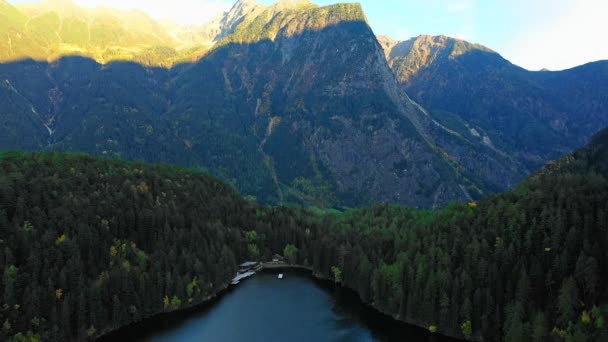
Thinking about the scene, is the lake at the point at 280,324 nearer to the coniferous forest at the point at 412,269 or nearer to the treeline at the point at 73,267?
the coniferous forest at the point at 412,269

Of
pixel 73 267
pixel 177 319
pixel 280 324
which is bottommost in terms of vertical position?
pixel 280 324

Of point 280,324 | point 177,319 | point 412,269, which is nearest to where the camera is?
point 280,324

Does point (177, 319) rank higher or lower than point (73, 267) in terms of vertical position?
lower

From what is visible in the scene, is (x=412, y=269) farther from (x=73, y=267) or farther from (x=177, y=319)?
(x=73, y=267)

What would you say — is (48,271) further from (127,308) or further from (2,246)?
(127,308)

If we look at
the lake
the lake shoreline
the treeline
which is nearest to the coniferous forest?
the treeline

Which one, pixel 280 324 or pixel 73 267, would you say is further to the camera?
pixel 280 324

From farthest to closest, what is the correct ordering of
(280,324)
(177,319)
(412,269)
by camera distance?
(412,269), (177,319), (280,324)

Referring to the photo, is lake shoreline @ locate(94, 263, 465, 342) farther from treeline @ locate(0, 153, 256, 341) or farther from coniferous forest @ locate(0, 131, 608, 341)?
treeline @ locate(0, 153, 256, 341)

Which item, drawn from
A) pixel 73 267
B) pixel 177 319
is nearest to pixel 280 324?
pixel 177 319
